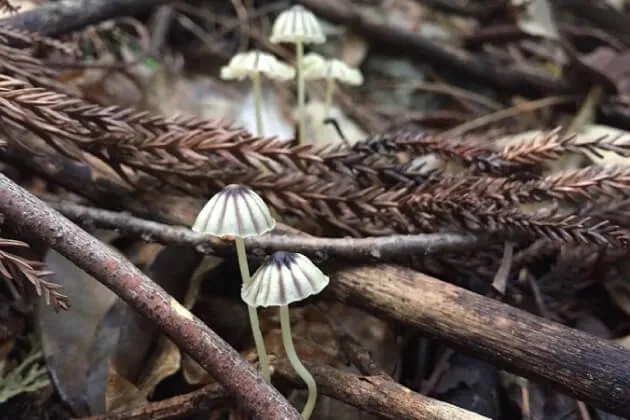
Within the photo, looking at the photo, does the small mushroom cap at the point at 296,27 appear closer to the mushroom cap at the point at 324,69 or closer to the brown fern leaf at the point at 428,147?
the mushroom cap at the point at 324,69

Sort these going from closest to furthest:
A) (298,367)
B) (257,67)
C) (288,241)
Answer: (298,367) → (288,241) → (257,67)

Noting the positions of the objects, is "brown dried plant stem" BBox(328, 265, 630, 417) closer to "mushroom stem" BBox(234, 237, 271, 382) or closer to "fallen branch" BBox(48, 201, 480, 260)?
"fallen branch" BBox(48, 201, 480, 260)

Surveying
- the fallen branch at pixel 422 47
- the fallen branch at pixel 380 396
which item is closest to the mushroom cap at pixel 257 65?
the fallen branch at pixel 380 396

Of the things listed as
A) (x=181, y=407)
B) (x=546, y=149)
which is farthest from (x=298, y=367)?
(x=546, y=149)

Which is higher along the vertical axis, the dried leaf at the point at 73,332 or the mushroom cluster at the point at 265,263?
the mushroom cluster at the point at 265,263

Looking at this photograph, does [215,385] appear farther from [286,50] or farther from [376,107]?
[286,50]

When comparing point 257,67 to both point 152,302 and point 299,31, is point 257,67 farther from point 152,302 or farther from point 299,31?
point 152,302

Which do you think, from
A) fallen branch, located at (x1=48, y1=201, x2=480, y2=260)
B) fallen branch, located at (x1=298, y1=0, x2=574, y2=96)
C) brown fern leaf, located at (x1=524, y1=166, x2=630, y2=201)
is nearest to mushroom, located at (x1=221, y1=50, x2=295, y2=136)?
fallen branch, located at (x1=48, y1=201, x2=480, y2=260)
